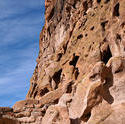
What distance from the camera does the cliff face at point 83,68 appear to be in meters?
9.89

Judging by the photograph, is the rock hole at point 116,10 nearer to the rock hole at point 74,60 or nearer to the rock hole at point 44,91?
the rock hole at point 74,60

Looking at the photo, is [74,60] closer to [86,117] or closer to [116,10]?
[116,10]

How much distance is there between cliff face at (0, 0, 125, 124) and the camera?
989cm

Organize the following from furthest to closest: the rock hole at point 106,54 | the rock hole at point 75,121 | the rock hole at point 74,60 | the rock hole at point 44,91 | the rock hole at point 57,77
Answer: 1. the rock hole at point 44,91
2. the rock hole at point 57,77
3. the rock hole at point 74,60
4. the rock hole at point 106,54
5. the rock hole at point 75,121

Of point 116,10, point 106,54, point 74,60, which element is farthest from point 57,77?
point 116,10

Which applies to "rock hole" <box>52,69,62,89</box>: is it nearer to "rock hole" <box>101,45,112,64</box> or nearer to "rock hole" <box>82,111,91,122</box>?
"rock hole" <box>101,45,112,64</box>

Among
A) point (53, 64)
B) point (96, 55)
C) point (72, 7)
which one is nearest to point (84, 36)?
point (96, 55)

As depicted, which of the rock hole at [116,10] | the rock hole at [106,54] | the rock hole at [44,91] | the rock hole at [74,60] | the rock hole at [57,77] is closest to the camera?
the rock hole at [116,10]

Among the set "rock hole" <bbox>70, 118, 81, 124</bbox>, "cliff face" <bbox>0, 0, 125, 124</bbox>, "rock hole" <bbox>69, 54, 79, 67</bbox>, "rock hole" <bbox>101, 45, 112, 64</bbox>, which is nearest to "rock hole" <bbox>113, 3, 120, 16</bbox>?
"cliff face" <bbox>0, 0, 125, 124</bbox>

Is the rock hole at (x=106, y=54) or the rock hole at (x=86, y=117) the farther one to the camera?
the rock hole at (x=106, y=54)

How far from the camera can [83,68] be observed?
2281 cm

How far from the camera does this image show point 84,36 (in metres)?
27.2

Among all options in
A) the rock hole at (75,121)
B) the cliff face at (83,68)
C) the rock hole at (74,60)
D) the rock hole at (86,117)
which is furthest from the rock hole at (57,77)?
the rock hole at (86,117)

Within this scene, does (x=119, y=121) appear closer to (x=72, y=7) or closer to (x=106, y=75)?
(x=106, y=75)
